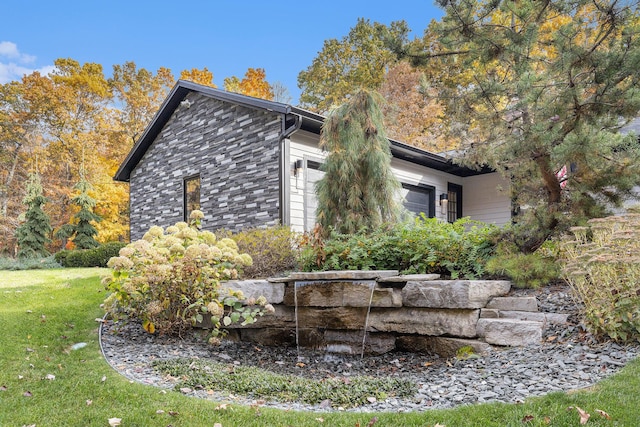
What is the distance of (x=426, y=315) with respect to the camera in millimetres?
4047

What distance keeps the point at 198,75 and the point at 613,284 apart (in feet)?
61.6

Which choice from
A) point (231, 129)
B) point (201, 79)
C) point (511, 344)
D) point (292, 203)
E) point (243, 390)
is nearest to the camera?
point (243, 390)

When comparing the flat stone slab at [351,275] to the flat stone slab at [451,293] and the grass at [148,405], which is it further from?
the grass at [148,405]

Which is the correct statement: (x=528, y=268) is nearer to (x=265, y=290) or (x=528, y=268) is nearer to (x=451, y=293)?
(x=451, y=293)

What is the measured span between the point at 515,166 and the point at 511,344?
6.79 ft

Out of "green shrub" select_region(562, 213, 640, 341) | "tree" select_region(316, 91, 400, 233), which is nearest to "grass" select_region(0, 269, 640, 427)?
"green shrub" select_region(562, 213, 640, 341)

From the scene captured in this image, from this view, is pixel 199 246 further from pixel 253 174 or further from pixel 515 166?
pixel 253 174

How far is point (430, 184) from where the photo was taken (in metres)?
10.7

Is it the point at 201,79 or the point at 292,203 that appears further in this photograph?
the point at 201,79

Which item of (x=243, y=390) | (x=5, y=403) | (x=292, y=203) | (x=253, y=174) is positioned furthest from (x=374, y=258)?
(x=253, y=174)

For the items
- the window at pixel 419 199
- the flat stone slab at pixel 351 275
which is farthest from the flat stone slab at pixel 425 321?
the window at pixel 419 199

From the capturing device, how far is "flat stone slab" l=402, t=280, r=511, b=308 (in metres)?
3.80

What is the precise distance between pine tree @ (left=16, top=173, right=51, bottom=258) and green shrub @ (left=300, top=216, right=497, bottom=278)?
11430 mm

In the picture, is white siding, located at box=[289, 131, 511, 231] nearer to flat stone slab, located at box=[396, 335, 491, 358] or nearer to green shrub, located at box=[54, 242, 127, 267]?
flat stone slab, located at box=[396, 335, 491, 358]
